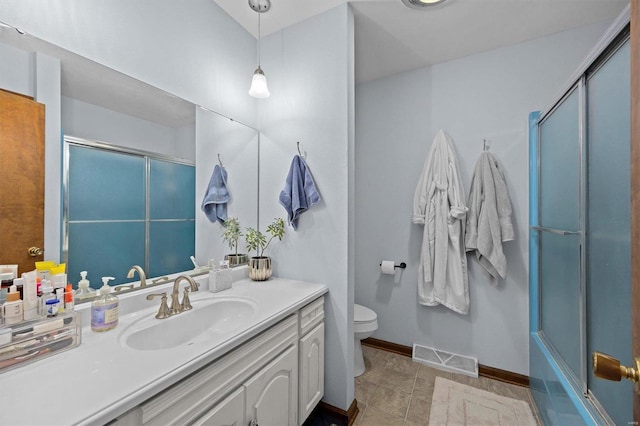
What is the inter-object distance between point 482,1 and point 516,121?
848mm

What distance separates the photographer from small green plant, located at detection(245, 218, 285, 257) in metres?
1.69

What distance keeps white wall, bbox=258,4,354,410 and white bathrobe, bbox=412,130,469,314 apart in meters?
0.84

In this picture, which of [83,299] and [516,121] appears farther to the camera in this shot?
[516,121]

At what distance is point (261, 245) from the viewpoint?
1762 mm

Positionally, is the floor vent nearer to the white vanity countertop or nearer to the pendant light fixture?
the white vanity countertop

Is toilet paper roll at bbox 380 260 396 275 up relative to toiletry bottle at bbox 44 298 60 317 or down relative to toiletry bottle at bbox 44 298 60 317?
down

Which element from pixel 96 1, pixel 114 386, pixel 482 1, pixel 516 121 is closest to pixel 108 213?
pixel 114 386

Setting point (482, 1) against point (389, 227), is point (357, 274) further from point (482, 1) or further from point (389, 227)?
point (482, 1)

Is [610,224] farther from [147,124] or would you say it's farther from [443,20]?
[147,124]

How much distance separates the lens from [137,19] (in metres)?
1.21

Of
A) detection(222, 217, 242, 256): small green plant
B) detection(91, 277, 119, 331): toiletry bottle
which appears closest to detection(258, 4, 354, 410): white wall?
detection(222, 217, 242, 256): small green plant

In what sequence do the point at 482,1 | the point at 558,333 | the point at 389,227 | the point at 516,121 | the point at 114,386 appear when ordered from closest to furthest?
the point at 114,386 → the point at 558,333 → the point at 482,1 → the point at 516,121 → the point at 389,227

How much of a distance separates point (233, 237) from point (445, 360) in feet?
→ 6.30

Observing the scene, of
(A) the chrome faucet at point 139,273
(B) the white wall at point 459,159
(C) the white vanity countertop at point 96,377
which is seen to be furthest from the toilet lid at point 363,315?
(A) the chrome faucet at point 139,273
